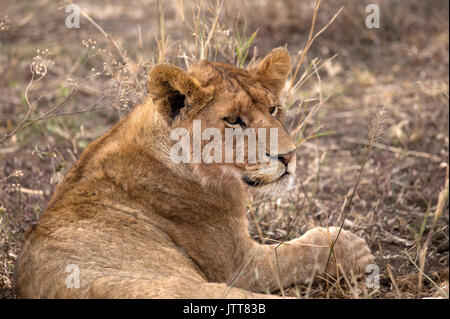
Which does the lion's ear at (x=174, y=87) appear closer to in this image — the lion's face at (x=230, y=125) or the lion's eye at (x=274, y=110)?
the lion's face at (x=230, y=125)

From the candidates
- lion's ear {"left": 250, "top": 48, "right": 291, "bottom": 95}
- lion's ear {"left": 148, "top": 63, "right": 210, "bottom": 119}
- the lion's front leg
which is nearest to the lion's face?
lion's ear {"left": 148, "top": 63, "right": 210, "bottom": 119}

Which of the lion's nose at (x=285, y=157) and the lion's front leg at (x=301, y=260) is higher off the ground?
the lion's nose at (x=285, y=157)

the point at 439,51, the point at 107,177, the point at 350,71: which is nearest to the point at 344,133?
the point at 350,71

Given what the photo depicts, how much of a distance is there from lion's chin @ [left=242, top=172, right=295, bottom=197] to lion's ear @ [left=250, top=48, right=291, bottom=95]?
70 centimetres

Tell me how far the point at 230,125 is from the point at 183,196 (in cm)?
55

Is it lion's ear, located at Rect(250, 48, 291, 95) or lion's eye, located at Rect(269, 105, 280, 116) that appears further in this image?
lion's ear, located at Rect(250, 48, 291, 95)

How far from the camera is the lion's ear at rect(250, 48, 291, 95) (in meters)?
3.93

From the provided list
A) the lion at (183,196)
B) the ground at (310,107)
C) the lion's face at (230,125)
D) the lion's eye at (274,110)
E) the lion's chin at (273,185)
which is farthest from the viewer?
the ground at (310,107)

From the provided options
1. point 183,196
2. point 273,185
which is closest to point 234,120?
point 273,185

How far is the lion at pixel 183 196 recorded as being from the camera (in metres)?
3.16

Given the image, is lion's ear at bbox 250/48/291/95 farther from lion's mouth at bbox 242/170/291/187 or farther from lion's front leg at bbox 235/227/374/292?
lion's front leg at bbox 235/227/374/292

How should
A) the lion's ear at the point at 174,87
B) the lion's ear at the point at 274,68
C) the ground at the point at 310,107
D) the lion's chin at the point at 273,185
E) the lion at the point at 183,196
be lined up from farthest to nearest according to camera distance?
the ground at the point at 310,107
the lion's ear at the point at 274,68
the lion's chin at the point at 273,185
the lion's ear at the point at 174,87
the lion at the point at 183,196

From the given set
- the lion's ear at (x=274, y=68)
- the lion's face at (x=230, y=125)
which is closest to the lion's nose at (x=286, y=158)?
the lion's face at (x=230, y=125)
